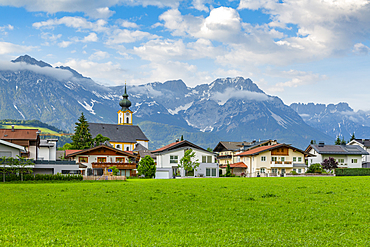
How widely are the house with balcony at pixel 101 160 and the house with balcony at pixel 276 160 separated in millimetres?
30398

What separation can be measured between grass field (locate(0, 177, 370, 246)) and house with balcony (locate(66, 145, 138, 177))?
5659 centimetres

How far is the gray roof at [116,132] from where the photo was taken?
174 m

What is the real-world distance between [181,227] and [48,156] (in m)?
72.1

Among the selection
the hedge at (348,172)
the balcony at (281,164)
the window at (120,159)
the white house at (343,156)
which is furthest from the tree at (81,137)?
the hedge at (348,172)

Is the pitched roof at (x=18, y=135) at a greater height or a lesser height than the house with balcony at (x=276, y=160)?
greater

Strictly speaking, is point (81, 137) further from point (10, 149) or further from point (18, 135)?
point (10, 149)

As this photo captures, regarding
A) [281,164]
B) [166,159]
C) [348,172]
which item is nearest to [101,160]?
[166,159]

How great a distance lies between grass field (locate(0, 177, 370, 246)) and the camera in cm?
1283

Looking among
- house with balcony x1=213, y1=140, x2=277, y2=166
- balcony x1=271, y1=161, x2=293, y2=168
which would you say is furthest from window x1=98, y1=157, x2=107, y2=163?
balcony x1=271, y1=161, x2=293, y2=168

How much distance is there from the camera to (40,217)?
1702 cm

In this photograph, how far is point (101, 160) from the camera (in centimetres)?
8106

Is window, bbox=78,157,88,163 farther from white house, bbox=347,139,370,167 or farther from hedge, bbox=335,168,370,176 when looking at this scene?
white house, bbox=347,139,370,167

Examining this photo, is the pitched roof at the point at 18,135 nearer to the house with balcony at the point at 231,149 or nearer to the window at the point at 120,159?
the window at the point at 120,159

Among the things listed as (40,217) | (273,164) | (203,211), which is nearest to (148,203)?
(203,211)
